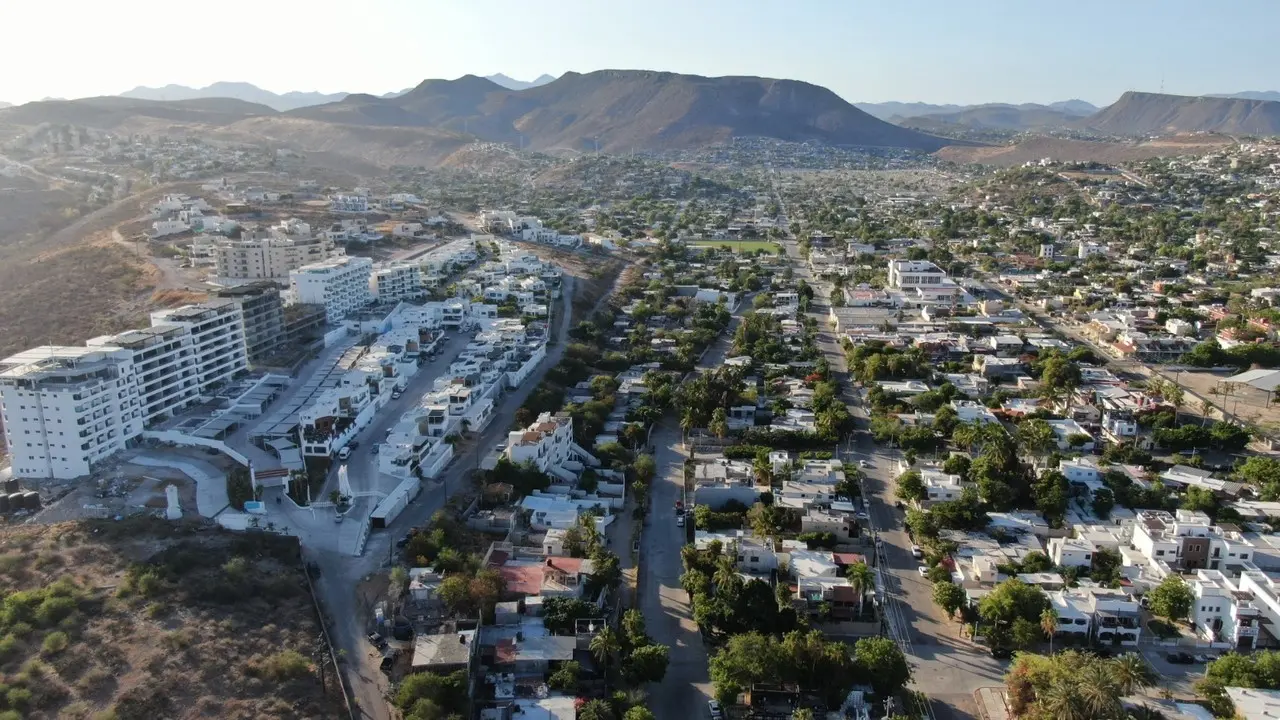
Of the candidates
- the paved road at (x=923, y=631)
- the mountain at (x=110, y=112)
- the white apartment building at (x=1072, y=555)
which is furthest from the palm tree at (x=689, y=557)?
the mountain at (x=110, y=112)

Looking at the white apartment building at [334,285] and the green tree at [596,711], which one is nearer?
the green tree at [596,711]

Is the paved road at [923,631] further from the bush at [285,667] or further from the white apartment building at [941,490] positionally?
the bush at [285,667]

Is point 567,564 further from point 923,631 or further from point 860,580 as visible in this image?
point 923,631

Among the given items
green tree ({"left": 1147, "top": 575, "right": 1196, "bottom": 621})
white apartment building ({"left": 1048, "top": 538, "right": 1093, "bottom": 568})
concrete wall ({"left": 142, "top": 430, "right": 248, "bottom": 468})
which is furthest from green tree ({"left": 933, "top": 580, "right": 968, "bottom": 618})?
concrete wall ({"left": 142, "top": 430, "right": 248, "bottom": 468})

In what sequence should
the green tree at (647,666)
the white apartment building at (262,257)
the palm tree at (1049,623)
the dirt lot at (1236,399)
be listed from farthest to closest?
the white apartment building at (262,257), the dirt lot at (1236,399), the palm tree at (1049,623), the green tree at (647,666)

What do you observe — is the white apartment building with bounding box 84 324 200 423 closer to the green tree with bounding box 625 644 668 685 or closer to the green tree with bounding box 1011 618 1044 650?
the green tree with bounding box 625 644 668 685

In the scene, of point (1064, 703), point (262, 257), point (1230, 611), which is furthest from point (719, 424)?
point (262, 257)

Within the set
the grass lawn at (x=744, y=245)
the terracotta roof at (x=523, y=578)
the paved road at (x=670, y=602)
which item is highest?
the grass lawn at (x=744, y=245)
